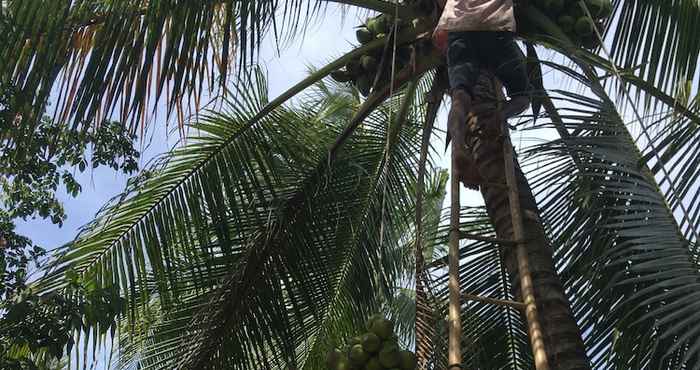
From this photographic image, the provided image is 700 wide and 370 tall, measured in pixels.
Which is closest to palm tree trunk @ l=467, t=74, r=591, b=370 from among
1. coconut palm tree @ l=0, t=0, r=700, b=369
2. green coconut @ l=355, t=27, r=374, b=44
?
coconut palm tree @ l=0, t=0, r=700, b=369

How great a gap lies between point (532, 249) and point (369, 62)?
1.57 metres

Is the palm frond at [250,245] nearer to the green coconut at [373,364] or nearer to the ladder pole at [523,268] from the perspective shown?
the ladder pole at [523,268]

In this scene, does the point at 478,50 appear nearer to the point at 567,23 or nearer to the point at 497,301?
the point at 567,23

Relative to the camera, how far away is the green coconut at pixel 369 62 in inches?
189

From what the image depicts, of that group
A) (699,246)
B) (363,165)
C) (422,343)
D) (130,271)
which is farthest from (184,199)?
(699,246)

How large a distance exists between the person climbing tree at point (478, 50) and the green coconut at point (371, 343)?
33.8 inches

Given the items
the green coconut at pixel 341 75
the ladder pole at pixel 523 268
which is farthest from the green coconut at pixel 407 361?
the green coconut at pixel 341 75

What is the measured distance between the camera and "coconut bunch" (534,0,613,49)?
432 cm

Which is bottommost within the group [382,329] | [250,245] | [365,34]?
[382,329]

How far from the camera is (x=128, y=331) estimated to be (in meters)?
5.30

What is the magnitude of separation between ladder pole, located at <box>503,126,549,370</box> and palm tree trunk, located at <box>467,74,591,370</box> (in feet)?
0.19

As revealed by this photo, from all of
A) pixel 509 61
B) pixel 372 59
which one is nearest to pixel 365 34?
pixel 372 59

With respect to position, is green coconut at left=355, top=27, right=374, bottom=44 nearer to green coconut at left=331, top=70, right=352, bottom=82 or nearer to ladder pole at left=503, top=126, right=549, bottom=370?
green coconut at left=331, top=70, right=352, bottom=82

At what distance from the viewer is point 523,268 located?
315 cm
